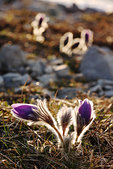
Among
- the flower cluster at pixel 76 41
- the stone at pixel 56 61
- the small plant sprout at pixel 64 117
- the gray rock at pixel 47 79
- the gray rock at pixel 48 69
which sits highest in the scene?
the flower cluster at pixel 76 41

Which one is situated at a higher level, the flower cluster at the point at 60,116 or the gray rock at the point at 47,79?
the flower cluster at the point at 60,116

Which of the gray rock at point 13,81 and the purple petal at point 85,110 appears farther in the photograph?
the gray rock at point 13,81

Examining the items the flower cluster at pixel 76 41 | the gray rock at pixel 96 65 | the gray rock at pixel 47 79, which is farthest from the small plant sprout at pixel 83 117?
the gray rock at pixel 96 65

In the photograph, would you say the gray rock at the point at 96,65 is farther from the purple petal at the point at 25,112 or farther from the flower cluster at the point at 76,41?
the purple petal at the point at 25,112

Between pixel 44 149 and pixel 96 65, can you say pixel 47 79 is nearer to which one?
pixel 96 65

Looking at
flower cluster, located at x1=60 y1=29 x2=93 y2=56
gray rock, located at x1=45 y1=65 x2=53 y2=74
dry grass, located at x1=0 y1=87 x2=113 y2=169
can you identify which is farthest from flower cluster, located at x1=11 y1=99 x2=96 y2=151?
gray rock, located at x1=45 y1=65 x2=53 y2=74

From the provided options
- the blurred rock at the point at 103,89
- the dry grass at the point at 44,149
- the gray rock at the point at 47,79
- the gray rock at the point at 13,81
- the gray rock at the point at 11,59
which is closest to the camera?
the dry grass at the point at 44,149

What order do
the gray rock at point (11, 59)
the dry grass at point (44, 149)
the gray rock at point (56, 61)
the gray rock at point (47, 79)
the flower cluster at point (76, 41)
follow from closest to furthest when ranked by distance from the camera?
the dry grass at point (44, 149)
the flower cluster at point (76, 41)
the gray rock at point (47, 79)
the gray rock at point (11, 59)
the gray rock at point (56, 61)

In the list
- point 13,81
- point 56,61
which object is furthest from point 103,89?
point 56,61
